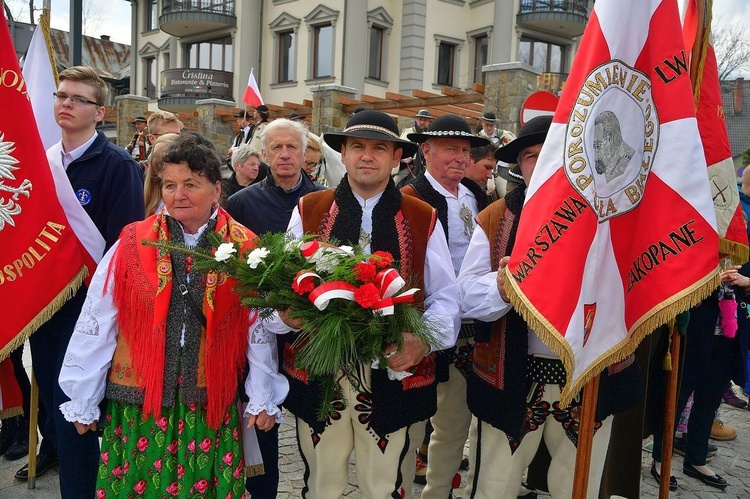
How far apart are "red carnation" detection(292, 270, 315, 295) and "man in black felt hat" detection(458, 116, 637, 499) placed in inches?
33.7

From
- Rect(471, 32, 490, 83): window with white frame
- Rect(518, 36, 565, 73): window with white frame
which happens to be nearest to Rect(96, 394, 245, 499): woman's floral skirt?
Rect(471, 32, 490, 83): window with white frame

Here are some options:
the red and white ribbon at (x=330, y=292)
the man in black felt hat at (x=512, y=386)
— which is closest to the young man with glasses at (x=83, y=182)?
the red and white ribbon at (x=330, y=292)

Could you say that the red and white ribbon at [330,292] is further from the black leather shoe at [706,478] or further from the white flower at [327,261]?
the black leather shoe at [706,478]

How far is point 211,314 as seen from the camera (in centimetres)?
280

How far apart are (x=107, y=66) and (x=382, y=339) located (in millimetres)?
45473

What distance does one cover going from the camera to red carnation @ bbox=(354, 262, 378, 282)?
2.36 m

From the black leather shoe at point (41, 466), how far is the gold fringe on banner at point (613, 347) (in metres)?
3.20

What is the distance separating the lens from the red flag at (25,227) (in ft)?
10.7

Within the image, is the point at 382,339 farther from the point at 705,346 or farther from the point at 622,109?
the point at 705,346

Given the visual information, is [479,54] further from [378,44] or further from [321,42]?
[321,42]

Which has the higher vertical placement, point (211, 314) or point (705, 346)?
point (211, 314)

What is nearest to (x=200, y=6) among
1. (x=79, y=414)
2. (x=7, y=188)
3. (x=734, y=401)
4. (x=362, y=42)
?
(x=362, y=42)

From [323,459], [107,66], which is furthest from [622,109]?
[107,66]

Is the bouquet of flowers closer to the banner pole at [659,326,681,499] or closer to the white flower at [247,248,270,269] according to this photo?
the white flower at [247,248,270,269]
